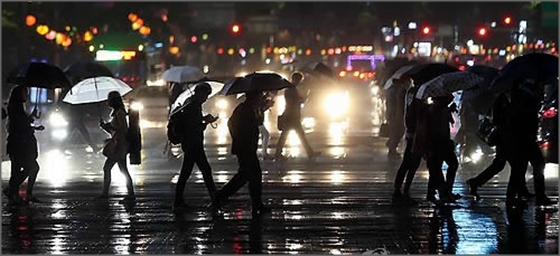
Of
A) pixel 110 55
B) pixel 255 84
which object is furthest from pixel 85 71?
pixel 110 55

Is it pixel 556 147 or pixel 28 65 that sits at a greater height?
pixel 28 65

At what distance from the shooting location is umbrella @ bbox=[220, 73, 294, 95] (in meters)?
13.8

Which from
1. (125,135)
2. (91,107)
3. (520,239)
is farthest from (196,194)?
(91,107)

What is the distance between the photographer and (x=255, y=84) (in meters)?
13.9

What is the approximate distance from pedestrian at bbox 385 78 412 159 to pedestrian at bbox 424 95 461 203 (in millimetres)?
6303

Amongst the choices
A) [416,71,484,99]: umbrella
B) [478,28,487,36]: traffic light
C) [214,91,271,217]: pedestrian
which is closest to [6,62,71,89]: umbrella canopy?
[214,91,271,217]: pedestrian

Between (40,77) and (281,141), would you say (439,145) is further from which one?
(281,141)

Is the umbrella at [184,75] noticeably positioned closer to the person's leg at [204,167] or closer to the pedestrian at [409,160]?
the pedestrian at [409,160]

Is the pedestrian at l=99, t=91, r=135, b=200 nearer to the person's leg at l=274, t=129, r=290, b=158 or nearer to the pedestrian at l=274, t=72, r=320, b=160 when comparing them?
the pedestrian at l=274, t=72, r=320, b=160

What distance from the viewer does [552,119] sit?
18344 mm

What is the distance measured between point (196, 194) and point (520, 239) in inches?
230

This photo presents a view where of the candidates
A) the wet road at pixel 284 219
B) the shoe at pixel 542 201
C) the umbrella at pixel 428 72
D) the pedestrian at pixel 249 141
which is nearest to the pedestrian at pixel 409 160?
the wet road at pixel 284 219

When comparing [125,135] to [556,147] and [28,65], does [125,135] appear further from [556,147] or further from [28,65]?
[556,147]

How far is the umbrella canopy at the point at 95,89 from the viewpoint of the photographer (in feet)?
56.9
